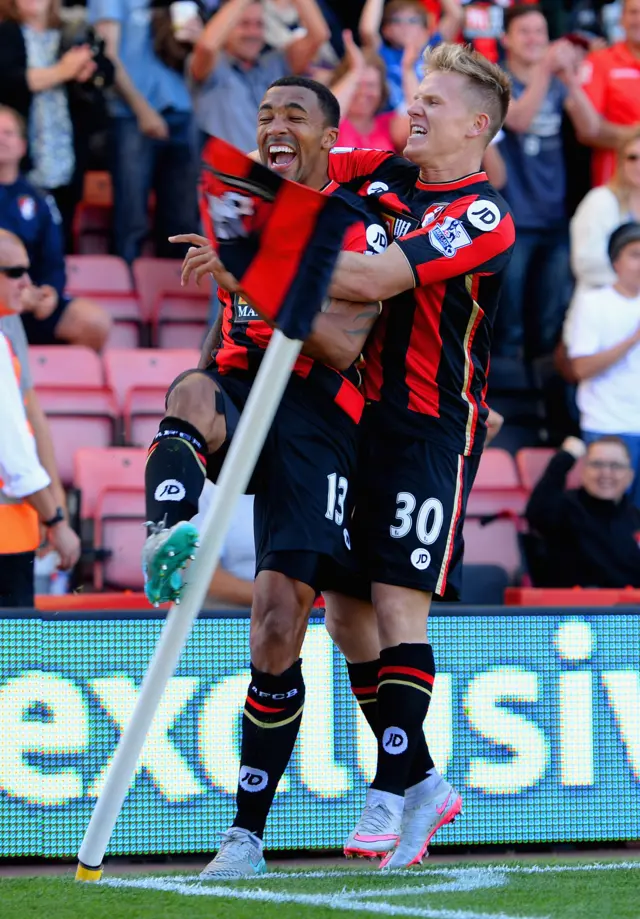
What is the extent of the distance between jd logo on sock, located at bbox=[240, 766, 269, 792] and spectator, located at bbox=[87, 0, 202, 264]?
599 cm

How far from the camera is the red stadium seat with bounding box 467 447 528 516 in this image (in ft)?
28.0

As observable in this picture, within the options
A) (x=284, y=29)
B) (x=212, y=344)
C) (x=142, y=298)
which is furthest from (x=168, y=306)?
(x=212, y=344)

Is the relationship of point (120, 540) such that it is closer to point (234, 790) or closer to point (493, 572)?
point (493, 572)

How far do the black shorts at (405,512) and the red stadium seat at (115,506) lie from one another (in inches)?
121

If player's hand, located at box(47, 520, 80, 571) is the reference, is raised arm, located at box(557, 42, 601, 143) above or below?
above

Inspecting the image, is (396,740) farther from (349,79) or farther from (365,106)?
(365,106)

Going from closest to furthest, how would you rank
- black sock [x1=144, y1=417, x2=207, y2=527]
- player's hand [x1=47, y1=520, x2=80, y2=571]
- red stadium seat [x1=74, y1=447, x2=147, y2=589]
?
1. black sock [x1=144, y1=417, x2=207, y2=527]
2. player's hand [x1=47, y1=520, x2=80, y2=571]
3. red stadium seat [x1=74, y1=447, x2=147, y2=589]

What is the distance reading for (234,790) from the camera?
17.1 feet

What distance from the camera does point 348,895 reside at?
150 inches

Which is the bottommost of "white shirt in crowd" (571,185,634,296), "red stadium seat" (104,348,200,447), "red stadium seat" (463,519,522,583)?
"red stadium seat" (463,519,522,583)

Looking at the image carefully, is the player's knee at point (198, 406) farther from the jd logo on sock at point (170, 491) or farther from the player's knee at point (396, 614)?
the player's knee at point (396, 614)

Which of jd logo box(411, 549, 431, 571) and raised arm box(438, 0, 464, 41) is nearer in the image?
jd logo box(411, 549, 431, 571)

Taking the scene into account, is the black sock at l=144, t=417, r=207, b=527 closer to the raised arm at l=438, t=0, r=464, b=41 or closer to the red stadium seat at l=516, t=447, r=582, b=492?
the red stadium seat at l=516, t=447, r=582, b=492

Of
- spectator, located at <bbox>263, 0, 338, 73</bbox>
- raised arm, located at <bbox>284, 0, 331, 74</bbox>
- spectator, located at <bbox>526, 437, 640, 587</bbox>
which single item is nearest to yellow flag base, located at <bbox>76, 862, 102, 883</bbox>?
spectator, located at <bbox>526, 437, 640, 587</bbox>
